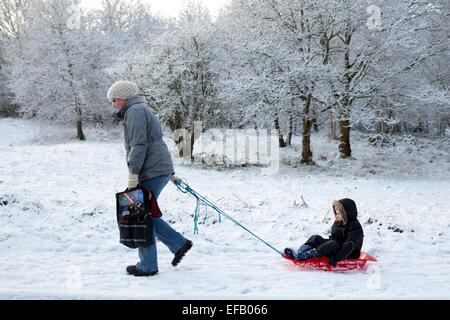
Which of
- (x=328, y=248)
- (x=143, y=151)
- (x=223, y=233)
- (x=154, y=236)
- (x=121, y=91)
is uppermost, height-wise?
(x=121, y=91)

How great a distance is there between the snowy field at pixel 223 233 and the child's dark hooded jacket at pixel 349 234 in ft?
0.84

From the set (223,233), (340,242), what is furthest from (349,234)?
(223,233)

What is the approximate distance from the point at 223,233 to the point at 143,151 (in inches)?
115

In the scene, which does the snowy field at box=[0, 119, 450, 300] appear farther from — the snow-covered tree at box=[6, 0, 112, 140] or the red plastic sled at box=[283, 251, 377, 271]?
the snow-covered tree at box=[6, 0, 112, 140]

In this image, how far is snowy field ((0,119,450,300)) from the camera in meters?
3.34

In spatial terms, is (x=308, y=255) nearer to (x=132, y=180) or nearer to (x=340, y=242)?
(x=340, y=242)

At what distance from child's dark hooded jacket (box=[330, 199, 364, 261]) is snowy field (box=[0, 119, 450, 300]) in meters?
0.26

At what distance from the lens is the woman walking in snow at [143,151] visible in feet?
10.9

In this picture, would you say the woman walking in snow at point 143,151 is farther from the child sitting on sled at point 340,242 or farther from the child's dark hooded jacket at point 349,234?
the child's dark hooded jacket at point 349,234

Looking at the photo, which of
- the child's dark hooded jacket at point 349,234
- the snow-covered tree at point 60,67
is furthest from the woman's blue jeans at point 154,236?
the snow-covered tree at point 60,67

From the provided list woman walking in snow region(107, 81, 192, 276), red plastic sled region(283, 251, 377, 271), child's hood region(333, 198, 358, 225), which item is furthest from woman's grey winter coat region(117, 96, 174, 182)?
child's hood region(333, 198, 358, 225)

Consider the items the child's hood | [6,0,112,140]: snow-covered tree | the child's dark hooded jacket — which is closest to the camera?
the child's dark hooded jacket

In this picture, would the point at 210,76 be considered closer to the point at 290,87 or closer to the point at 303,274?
the point at 290,87

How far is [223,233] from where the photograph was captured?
574 cm
